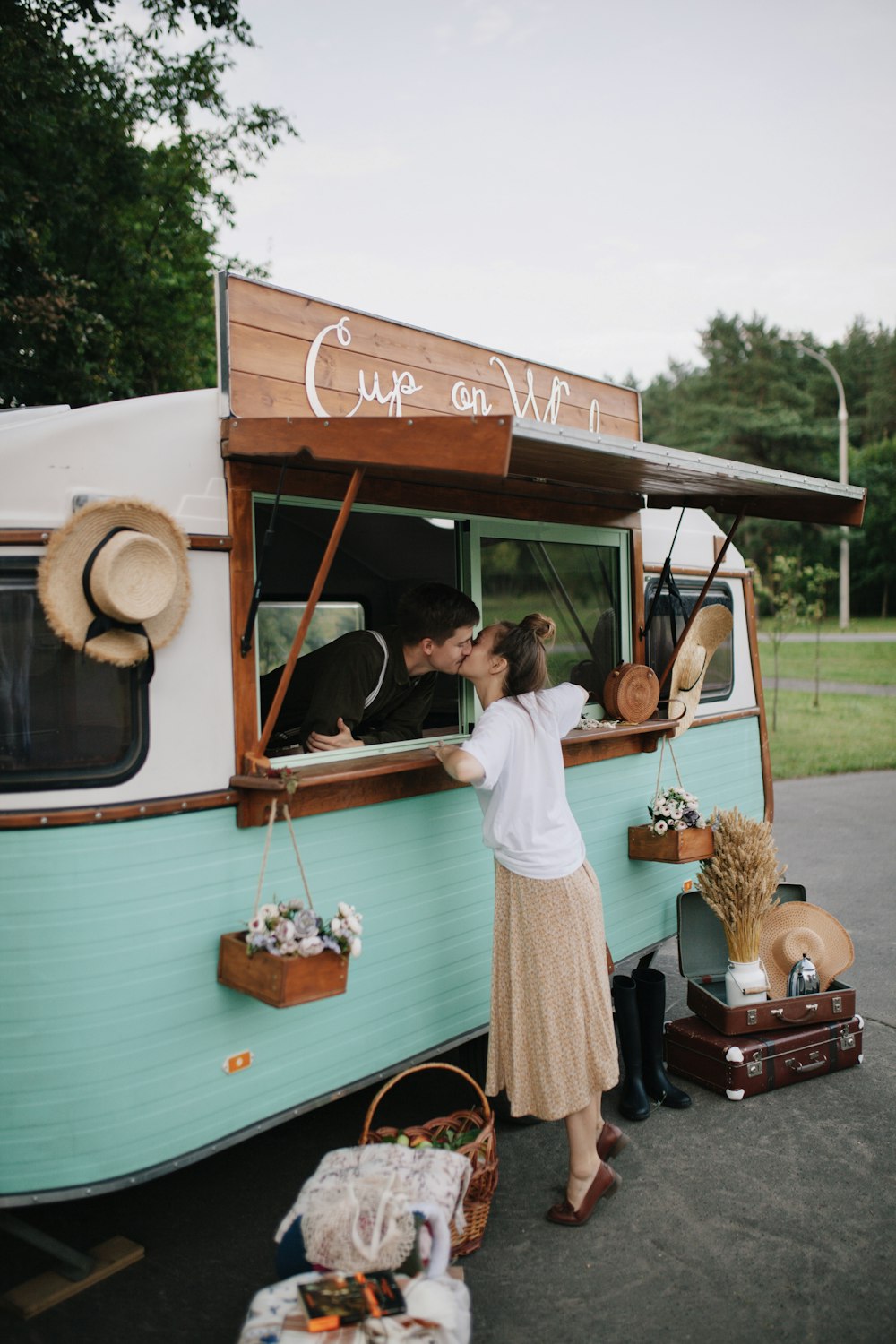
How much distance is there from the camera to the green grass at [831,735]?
44.2 feet

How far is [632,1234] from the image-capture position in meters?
3.51

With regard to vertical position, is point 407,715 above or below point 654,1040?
above

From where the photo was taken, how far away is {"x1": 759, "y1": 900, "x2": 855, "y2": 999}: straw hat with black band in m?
4.95

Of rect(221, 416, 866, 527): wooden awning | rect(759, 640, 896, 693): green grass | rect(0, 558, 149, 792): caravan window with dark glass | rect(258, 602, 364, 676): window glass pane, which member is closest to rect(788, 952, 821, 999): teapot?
rect(221, 416, 866, 527): wooden awning

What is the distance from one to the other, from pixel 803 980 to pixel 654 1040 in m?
0.82

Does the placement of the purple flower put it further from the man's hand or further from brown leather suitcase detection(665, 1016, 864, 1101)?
brown leather suitcase detection(665, 1016, 864, 1101)

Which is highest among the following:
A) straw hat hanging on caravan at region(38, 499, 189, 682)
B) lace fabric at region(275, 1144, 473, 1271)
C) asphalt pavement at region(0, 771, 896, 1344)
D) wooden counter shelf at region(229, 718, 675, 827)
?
straw hat hanging on caravan at region(38, 499, 189, 682)

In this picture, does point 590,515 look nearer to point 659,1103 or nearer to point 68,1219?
point 659,1103

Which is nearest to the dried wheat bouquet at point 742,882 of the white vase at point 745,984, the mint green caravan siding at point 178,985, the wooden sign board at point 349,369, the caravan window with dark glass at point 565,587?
the white vase at point 745,984

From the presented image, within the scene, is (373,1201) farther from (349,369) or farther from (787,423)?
(787,423)

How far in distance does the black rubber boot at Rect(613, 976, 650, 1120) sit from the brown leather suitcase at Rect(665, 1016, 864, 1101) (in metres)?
0.31

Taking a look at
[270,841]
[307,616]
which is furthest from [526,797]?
[307,616]

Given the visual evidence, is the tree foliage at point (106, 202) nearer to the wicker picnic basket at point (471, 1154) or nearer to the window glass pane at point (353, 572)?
the window glass pane at point (353, 572)

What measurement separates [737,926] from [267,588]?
328 centimetres
